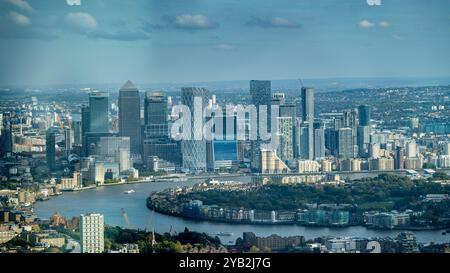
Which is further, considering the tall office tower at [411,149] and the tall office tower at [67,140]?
the tall office tower at [411,149]

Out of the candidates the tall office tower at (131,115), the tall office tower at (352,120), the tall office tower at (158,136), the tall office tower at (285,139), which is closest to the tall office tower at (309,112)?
the tall office tower at (285,139)

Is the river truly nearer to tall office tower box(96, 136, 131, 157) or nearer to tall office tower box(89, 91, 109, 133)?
tall office tower box(96, 136, 131, 157)

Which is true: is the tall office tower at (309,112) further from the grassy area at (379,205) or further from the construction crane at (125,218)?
the construction crane at (125,218)

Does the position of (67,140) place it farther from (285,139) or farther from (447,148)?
(447,148)

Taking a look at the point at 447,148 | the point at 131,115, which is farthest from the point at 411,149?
the point at 131,115
